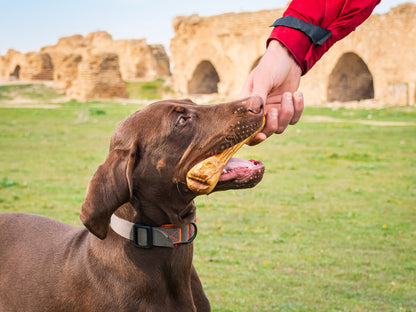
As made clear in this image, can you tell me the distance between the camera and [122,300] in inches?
109

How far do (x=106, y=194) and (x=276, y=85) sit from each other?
3.81 ft

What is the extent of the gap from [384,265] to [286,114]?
355cm

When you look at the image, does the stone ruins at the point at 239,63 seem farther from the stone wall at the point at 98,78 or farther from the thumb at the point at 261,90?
the thumb at the point at 261,90

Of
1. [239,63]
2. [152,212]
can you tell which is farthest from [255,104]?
[239,63]

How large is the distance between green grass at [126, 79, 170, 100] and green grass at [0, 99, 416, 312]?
23.2 m

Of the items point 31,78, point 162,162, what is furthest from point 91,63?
point 162,162

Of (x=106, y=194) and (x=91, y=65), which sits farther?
(x=91, y=65)

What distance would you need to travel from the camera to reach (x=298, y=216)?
25.9 feet

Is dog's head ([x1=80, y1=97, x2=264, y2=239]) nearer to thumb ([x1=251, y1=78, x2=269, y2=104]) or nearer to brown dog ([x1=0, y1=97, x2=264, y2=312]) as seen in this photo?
brown dog ([x1=0, y1=97, x2=264, y2=312])

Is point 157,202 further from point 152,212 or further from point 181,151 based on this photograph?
point 181,151

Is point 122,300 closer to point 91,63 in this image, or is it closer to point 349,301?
point 349,301

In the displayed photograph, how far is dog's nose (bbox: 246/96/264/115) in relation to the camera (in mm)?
2805

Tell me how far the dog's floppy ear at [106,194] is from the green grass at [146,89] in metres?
36.3

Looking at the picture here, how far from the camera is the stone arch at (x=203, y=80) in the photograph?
4056 cm
